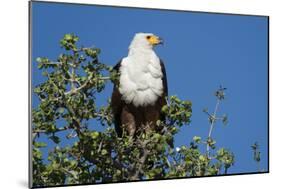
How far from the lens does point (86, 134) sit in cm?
441

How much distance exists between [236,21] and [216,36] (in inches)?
8.8

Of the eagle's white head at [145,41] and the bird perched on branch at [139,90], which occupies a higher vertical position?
the eagle's white head at [145,41]

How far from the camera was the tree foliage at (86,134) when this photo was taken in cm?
434

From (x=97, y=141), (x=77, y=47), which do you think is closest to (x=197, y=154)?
(x=97, y=141)

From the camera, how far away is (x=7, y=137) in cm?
430

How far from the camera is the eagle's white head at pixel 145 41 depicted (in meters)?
4.59

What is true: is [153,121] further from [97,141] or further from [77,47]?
[77,47]

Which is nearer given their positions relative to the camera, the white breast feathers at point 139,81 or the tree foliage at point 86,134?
the tree foliage at point 86,134

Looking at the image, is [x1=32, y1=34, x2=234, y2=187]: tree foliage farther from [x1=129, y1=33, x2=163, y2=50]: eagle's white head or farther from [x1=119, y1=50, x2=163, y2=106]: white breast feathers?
[x1=129, y1=33, x2=163, y2=50]: eagle's white head

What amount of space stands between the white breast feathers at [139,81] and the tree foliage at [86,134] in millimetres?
91

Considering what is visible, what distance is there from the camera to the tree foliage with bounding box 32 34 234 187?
14.2 ft

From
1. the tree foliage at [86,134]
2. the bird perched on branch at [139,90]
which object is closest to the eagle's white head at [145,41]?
the bird perched on branch at [139,90]

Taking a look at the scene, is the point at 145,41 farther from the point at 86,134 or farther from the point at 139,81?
the point at 86,134

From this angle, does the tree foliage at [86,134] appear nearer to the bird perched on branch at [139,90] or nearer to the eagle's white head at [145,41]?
the bird perched on branch at [139,90]
